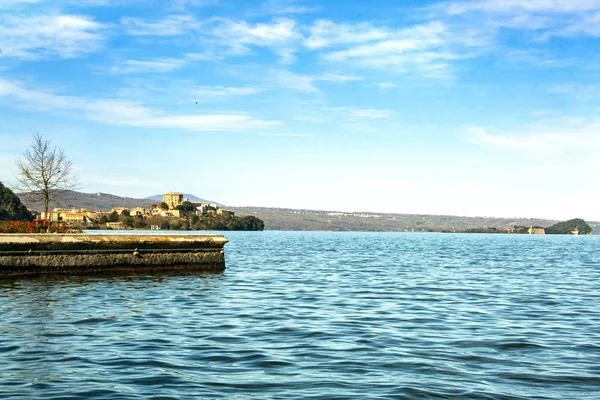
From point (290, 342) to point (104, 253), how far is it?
17230 mm

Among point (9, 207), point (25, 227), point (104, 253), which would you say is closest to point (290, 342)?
point (104, 253)

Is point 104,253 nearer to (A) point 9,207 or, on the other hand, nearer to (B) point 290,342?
(B) point 290,342

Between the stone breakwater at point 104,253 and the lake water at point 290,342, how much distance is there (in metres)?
1.05

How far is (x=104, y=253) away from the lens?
29.3 metres

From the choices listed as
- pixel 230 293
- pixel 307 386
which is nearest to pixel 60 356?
pixel 307 386

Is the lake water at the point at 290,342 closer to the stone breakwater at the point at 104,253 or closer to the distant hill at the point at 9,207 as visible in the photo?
the stone breakwater at the point at 104,253

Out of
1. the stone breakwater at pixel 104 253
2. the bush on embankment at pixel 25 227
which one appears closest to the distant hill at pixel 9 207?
the bush on embankment at pixel 25 227

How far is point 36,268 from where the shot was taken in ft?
88.1

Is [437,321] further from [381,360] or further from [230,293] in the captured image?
[230,293]

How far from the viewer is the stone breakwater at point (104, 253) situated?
26.5 metres

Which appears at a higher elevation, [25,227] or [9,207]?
[9,207]

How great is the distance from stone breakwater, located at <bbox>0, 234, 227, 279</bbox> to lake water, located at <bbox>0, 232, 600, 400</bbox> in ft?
3.44

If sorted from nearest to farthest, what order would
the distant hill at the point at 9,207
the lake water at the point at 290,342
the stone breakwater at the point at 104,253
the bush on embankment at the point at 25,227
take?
the lake water at the point at 290,342 → the stone breakwater at the point at 104,253 → the bush on embankment at the point at 25,227 → the distant hill at the point at 9,207

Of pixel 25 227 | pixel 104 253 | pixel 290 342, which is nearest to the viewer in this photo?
pixel 290 342
